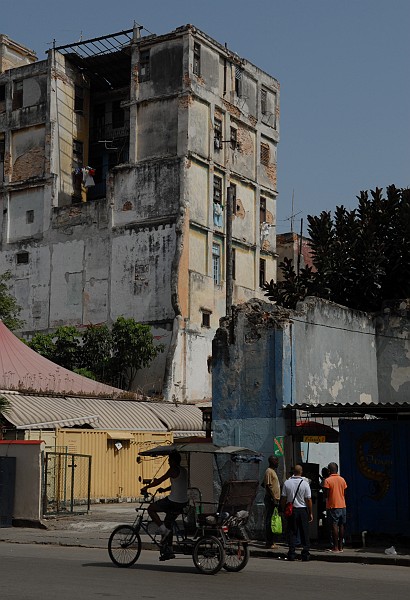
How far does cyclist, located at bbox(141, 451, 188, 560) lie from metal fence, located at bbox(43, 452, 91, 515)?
389 inches

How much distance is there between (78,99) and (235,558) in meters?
48.2

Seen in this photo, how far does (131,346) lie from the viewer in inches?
1913

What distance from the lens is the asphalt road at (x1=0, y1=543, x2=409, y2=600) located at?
1134 centimetres

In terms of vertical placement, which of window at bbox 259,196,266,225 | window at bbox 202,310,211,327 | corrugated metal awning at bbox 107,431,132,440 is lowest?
corrugated metal awning at bbox 107,431,132,440

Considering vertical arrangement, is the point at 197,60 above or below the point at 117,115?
above

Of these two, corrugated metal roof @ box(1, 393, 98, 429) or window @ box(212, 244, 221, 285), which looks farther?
window @ box(212, 244, 221, 285)

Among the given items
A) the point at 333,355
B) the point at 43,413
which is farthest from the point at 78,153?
the point at 333,355

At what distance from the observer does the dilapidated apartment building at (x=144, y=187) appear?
167ft

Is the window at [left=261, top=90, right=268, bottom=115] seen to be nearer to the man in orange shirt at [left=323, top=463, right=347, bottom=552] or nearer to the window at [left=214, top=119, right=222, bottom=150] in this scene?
the window at [left=214, top=119, right=222, bottom=150]

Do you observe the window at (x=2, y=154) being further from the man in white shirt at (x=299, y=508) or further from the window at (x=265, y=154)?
the man in white shirt at (x=299, y=508)

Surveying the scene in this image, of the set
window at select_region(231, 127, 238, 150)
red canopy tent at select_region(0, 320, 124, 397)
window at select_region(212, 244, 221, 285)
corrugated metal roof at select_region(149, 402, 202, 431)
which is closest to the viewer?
red canopy tent at select_region(0, 320, 124, 397)

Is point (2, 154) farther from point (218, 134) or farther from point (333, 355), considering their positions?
point (333, 355)

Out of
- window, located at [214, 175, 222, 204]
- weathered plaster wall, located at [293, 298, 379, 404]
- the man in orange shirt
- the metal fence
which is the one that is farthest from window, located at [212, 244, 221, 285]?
the man in orange shirt


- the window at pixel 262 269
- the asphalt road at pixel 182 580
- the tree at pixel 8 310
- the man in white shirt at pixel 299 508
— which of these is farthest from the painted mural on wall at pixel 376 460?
the window at pixel 262 269
